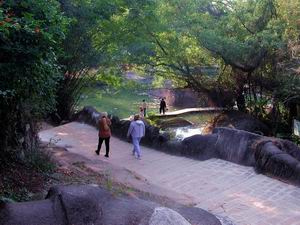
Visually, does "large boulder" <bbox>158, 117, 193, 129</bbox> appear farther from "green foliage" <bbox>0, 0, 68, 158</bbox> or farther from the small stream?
"green foliage" <bbox>0, 0, 68, 158</bbox>

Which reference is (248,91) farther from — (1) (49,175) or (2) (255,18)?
(1) (49,175)

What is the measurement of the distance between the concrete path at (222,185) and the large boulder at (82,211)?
294 centimetres

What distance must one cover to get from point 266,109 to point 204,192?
1290cm

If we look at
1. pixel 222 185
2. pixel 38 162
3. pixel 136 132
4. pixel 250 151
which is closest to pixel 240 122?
pixel 136 132

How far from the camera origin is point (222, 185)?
1106 centimetres

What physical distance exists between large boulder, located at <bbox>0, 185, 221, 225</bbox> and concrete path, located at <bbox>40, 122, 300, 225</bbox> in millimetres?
2939

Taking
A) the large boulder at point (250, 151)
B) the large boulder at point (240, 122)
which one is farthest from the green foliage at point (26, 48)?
the large boulder at point (240, 122)

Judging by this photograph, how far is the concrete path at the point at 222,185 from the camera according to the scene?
352 inches

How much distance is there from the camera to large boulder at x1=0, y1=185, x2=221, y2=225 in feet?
18.9

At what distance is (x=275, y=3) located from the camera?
1981 centimetres

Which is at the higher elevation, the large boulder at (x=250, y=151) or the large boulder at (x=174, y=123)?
the large boulder at (x=250, y=151)

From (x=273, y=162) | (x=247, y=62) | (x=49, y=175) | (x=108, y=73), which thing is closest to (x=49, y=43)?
(x=49, y=175)

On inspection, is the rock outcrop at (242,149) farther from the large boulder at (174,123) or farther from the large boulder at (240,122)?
the large boulder at (174,123)

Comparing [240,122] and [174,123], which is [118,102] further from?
[240,122]
